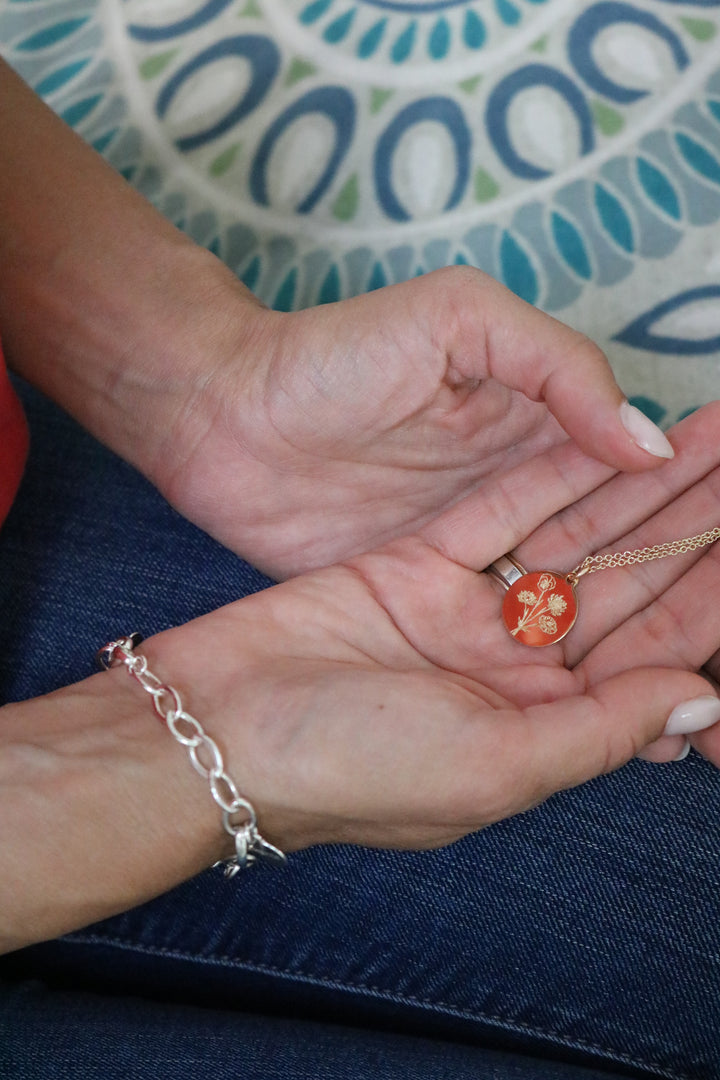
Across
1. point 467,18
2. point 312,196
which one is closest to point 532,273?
point 312,196

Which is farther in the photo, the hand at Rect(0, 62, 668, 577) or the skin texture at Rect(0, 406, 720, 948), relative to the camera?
the hand at Rect(0, 62, 668, 577)

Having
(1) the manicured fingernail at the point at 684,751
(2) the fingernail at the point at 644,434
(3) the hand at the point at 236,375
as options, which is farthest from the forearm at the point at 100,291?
(1) the manicured fingernail at the point at 684,751

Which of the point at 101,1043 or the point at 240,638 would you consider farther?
the point at 240,638

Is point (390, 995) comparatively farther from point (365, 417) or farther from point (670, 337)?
point (670, 337)

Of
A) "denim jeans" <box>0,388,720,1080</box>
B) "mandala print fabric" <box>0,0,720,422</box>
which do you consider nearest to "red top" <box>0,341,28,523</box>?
"denim jeans" <box>0,388,720,1080</box>

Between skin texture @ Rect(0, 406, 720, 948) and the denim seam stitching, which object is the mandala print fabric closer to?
skin texture @ Rect(0, 406, 720, 948)

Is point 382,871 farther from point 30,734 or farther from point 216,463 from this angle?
point 216,463

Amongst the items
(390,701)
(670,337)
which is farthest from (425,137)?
(390,701)
